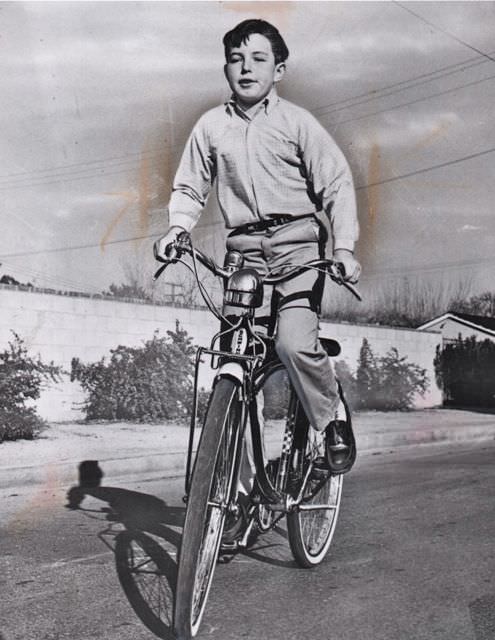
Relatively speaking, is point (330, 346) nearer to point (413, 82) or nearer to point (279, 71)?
point (279, 71)

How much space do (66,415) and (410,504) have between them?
6555 mm

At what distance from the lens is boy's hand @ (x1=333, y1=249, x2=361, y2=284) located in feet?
11.3

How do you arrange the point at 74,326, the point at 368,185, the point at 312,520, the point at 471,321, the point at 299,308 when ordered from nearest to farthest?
the point at 299,308 → the point at 312,520 → the point at 368,185 → the point at 74,326 → the point at 471,321

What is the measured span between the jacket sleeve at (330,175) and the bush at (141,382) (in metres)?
7.62

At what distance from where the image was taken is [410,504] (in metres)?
5.56

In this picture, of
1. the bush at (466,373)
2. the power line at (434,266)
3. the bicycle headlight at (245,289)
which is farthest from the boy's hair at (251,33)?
the power line at (434,266)

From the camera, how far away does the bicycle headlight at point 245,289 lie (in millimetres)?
3250

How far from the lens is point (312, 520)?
4070 mm

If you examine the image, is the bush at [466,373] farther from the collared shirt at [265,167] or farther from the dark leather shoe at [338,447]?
the collared shirt at [265,167]

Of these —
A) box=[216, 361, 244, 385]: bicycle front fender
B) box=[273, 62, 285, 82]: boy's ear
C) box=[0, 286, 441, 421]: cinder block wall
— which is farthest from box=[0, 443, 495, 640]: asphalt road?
box=[0, 286, 441, 421]: cinder block wall

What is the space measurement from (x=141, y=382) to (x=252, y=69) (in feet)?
27.3

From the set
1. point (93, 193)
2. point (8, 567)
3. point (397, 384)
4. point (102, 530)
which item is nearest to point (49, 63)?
point (93, 193)

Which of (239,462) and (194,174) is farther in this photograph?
(194,174)

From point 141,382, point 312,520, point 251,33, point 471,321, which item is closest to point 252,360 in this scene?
point 312,520
